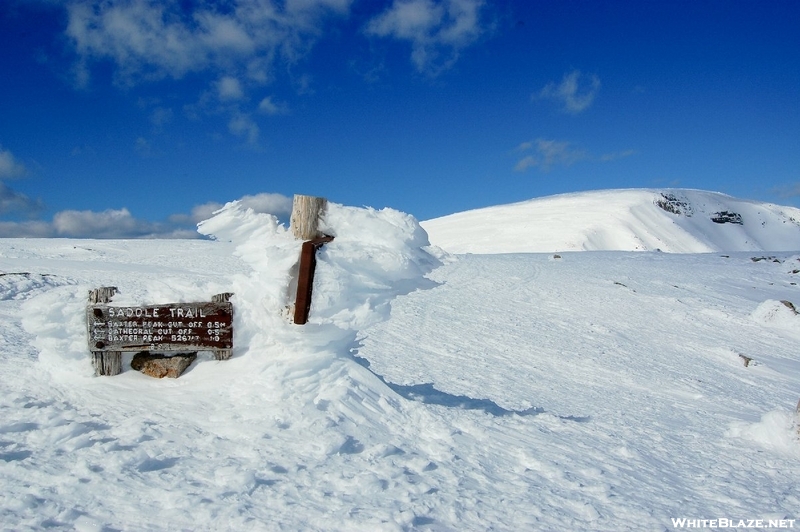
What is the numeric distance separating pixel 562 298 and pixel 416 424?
9.92 meters

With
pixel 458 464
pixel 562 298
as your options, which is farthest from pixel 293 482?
pixel 562 298

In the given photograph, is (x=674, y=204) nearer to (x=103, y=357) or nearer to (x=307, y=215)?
(x=307, y=215)

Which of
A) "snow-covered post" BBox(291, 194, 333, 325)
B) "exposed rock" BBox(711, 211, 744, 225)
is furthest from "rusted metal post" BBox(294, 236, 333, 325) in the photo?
"exposed rock" BBox(711, 211, 744, 225)

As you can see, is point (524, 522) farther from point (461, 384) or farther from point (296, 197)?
point (461, 384)

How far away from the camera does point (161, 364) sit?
523cm

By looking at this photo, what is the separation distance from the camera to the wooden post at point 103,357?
516 cm

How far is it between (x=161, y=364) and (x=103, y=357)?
53 cm

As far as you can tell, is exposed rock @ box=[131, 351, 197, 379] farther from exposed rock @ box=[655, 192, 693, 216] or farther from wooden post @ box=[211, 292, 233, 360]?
exposed rock @ box=[655, 192, 693, 216]

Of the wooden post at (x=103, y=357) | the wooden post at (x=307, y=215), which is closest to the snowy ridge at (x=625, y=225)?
the wooden post at (x=307, y=215)

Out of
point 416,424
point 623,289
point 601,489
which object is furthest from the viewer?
point 623,289

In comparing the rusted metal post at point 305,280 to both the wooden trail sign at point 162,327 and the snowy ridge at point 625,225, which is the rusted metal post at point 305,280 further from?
the snowy ridge at point 625,225

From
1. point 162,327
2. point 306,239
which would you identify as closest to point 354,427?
point 306,239

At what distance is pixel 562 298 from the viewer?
13.9m

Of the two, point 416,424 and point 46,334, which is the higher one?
point 46,334
